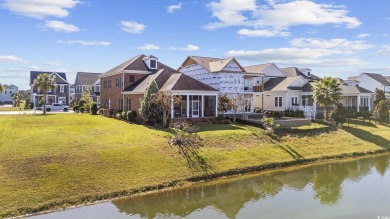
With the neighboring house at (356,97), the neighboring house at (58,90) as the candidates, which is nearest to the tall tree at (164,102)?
the neighboring house at (356,97)

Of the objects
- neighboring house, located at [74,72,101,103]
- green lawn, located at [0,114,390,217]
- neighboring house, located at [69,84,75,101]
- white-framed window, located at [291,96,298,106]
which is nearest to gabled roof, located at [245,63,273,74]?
white-framed window, located at [291,96,298,106]

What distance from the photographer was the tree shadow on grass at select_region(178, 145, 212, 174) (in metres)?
26.2

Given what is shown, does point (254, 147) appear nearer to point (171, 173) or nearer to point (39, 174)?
point (171, 173)

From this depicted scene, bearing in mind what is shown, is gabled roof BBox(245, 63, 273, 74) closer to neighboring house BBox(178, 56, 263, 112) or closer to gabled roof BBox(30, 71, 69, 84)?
neighboring house BBox(178, 56, 263, 112)

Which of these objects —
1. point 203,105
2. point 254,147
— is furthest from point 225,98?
point 254,147

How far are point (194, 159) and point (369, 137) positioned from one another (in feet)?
83.0

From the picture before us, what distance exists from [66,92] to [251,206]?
73.0m

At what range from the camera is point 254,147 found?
3216 centimetres

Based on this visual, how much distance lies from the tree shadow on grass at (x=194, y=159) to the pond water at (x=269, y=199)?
1.83 m

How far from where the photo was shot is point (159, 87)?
135 ft

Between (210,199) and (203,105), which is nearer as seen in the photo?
(210,199)

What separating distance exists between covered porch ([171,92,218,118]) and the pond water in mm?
15132

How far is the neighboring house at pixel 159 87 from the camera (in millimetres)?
39737

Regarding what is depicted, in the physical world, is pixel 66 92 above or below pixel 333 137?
above
